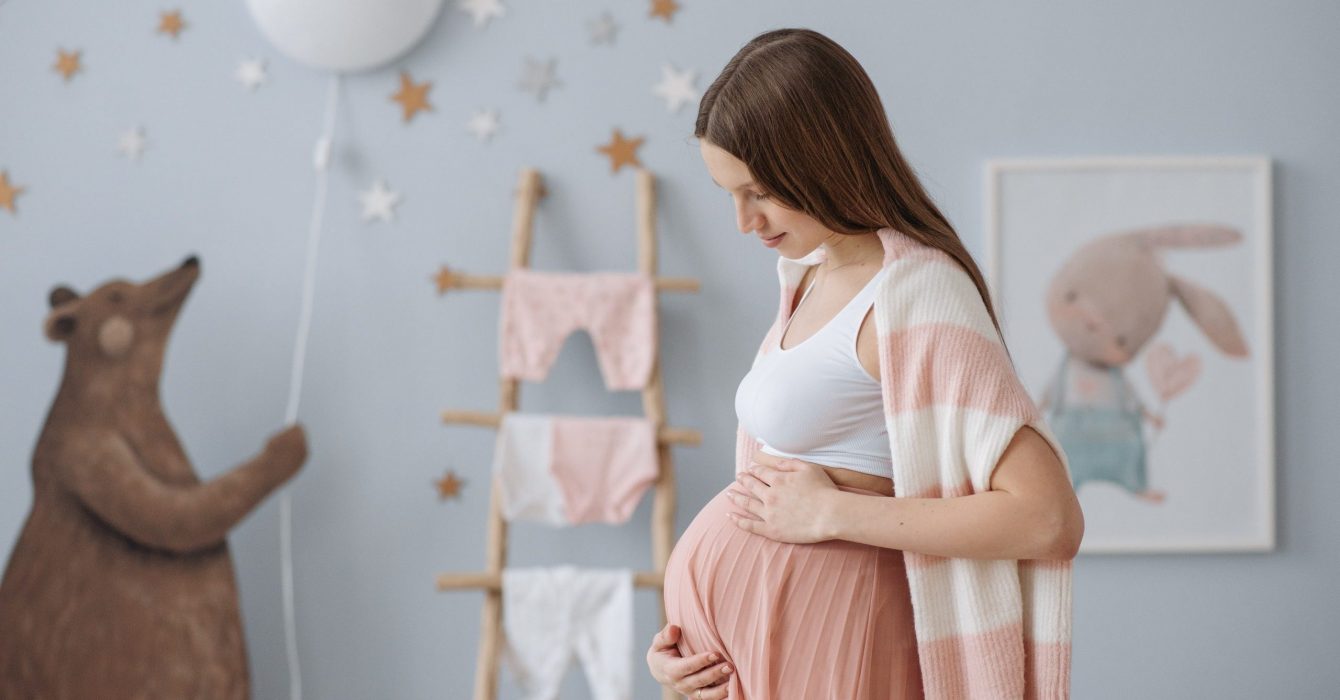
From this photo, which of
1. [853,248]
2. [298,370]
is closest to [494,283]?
[298,370]

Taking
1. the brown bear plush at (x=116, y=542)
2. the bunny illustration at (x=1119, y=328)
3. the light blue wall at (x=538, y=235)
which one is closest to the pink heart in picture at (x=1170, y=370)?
the bunny illustration at (x=1119, y=328)

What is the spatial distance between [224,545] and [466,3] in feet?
3.30

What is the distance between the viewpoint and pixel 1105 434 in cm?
198

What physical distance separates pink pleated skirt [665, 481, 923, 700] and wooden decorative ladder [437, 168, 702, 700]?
2.87ft

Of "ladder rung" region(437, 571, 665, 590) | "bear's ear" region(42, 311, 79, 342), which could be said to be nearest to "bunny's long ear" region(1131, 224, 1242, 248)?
"ladder rung" region(437, 571, 665, 590)

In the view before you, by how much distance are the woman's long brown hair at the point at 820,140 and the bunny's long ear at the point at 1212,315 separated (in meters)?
1.25

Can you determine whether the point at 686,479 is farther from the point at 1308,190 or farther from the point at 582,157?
the point at 1308,190

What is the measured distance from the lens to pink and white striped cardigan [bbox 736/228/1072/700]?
0.85 m

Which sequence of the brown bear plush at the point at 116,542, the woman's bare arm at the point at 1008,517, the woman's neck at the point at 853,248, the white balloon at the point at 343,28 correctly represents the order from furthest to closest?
the white balloon at the point at 343,28
the brown bear plush at the point at 116,542
the woman's neck at the point at 853,248
the woman's bare arm at the point at 1008,517

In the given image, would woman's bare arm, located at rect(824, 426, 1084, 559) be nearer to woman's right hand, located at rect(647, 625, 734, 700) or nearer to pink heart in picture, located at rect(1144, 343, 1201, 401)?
woman's right hand, located at rect(647, 625, 734, 700)

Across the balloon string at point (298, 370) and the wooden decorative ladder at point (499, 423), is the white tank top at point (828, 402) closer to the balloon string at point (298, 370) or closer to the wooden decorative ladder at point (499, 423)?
the wooden decorative ladder at point (499, 423)

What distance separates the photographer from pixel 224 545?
1867 mm

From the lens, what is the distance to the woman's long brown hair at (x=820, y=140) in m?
0.87

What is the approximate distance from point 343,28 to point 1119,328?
1417 mm
